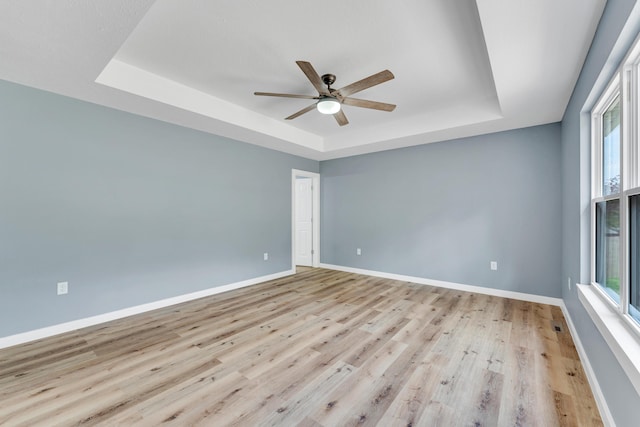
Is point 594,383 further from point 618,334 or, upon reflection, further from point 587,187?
point 587,187

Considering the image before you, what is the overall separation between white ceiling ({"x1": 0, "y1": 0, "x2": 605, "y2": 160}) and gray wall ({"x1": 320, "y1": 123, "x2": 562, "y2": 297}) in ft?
1.76

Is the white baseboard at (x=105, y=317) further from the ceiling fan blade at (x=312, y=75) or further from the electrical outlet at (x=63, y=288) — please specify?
the ceiling fan blade at (x=312, y=75)

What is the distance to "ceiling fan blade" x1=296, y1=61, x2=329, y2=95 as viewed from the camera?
6.50 feet

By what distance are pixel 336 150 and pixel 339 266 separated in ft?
7.70

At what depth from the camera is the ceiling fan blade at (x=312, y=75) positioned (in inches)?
78.0

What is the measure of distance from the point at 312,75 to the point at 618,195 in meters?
2.17

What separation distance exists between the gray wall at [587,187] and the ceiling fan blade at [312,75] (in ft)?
5.52

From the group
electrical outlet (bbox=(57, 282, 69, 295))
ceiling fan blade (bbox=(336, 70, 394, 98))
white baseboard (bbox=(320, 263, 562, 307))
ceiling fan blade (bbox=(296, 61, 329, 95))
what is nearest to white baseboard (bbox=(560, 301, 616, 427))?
white baseboard (bbox=(320, 263, 562, 307))

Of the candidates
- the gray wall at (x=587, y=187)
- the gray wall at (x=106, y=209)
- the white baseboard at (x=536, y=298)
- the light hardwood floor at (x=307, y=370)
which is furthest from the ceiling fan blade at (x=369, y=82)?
the white baseboard at (x=536, y=298)

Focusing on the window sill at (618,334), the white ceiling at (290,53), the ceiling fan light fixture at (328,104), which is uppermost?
the white ceiling at (290,53)

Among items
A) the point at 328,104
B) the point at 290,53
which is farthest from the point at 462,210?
the point at 290,53

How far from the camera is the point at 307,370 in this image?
80.0 inches

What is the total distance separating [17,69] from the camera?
222cm

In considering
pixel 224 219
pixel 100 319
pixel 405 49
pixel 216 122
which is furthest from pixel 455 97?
pixel 100 319
